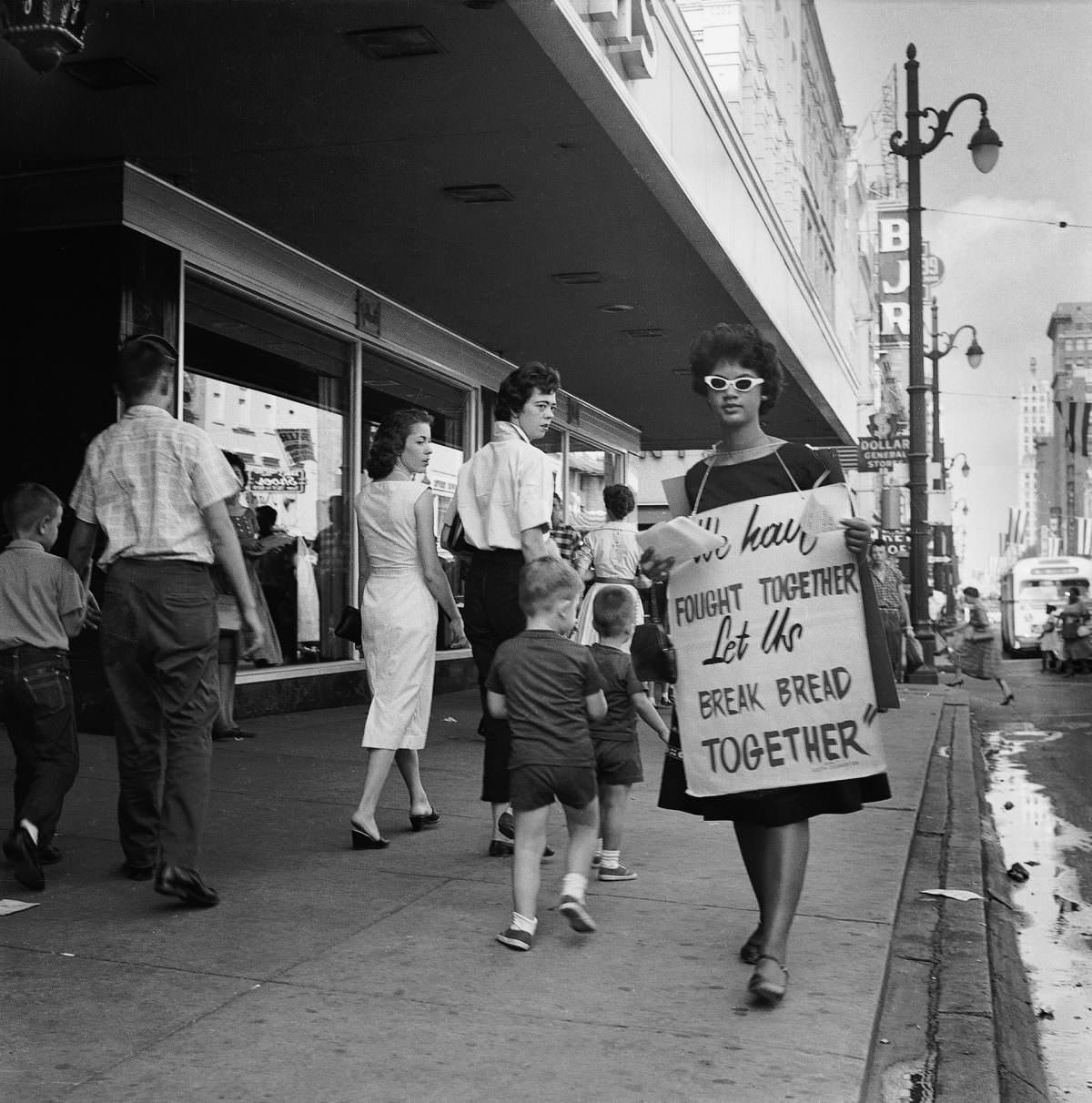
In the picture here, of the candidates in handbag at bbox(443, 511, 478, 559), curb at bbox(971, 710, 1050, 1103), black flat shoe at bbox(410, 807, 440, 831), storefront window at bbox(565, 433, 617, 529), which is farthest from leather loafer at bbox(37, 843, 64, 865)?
storefront window at bbox(565, 433, 617, 529)

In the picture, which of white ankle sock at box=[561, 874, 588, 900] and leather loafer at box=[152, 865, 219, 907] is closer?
white ankle sock at box=[561, 874, 588, 900]

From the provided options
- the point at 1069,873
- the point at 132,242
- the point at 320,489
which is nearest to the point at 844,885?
the point at 1069,873

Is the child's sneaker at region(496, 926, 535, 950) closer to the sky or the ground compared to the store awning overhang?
closer to the ground

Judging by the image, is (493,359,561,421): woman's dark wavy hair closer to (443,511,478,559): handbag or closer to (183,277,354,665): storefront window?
(443,511,478,559): handbag

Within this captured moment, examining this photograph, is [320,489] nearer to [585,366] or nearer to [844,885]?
[585,366]

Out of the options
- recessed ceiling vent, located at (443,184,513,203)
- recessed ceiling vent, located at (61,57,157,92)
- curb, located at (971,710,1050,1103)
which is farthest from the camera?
recessed ceiling vent, located at (443,184,513,203)

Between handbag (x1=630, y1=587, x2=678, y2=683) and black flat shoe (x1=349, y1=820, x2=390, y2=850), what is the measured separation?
6.34 feet

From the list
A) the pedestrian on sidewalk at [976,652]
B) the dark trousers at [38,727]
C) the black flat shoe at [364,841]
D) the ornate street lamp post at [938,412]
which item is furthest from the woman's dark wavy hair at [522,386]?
the ornate street lamp post at [938,412]

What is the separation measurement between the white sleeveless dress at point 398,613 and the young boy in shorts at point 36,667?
1.24 meters

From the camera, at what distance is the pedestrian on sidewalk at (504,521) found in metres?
5.50

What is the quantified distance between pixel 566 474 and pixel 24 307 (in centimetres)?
1158

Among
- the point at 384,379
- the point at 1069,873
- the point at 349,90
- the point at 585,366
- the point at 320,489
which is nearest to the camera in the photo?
the point at 1069,873

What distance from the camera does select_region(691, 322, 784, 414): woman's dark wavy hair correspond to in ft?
13.8

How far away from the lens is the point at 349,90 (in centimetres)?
782
